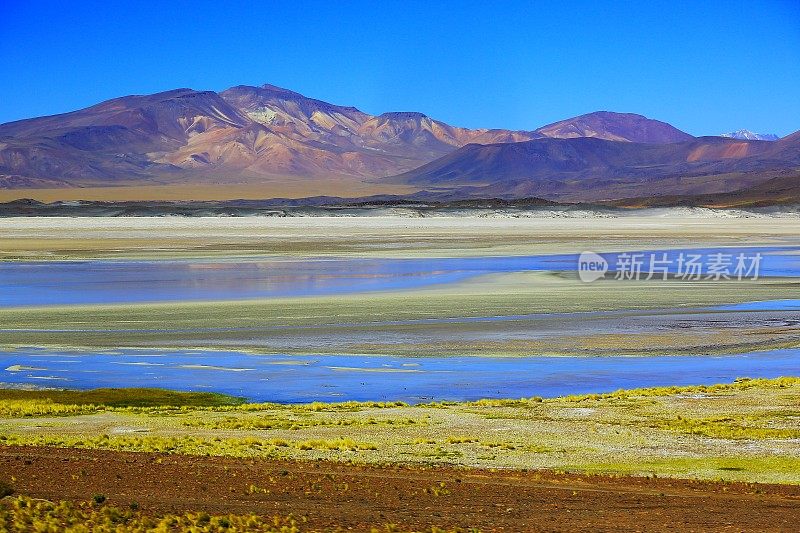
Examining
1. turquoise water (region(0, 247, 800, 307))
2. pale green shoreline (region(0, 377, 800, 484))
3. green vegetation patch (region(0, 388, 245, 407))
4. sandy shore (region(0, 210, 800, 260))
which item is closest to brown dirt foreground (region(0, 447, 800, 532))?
pale green shoreline (region(0, 377, 800, 484))

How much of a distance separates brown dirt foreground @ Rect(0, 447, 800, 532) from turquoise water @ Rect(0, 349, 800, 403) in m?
6.42

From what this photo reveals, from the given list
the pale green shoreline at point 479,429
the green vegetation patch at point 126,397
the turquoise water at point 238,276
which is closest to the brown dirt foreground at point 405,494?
the pale green shoreline at point 479,429

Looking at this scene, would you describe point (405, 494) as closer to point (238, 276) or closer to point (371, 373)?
point (371, 373)

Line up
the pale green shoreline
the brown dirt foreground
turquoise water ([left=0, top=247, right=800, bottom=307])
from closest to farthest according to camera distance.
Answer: the brown dirt foreground → the pale green shoreline → turquoise water ([left=0, top=247, right=800, bottom=307])

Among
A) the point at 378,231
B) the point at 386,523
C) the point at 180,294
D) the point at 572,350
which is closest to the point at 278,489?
the point at 386,523

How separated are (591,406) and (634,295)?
1809 centimetres

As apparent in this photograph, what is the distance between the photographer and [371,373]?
2253cm

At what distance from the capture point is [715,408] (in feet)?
59.2

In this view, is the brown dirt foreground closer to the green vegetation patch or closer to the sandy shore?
the green vegetation patch

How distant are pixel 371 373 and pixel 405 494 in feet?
33.6

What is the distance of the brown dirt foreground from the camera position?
11.1 meters

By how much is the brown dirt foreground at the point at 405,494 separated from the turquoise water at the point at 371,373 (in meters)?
6.42

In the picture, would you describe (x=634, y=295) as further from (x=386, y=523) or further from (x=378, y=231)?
(x=378, y=231)

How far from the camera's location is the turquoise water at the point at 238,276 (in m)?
36.1
